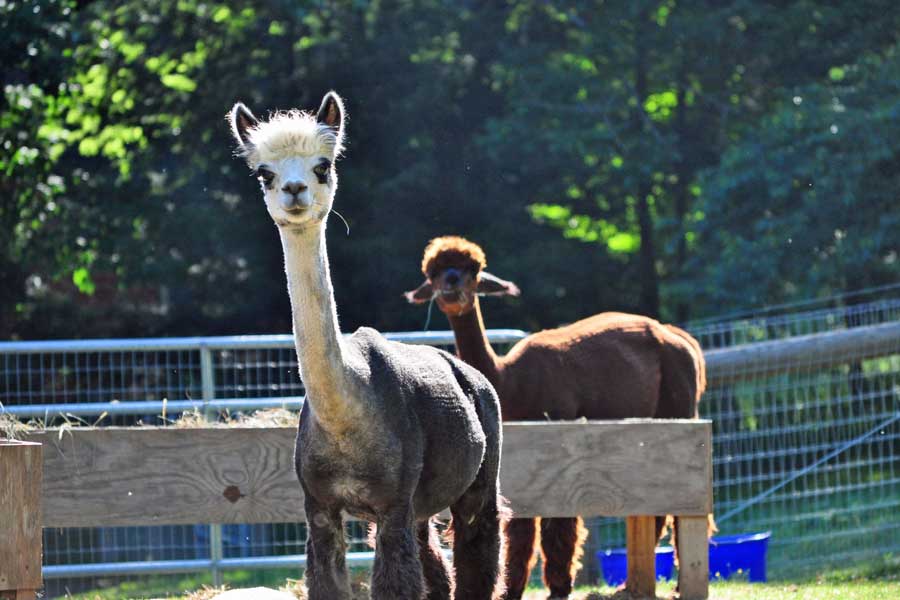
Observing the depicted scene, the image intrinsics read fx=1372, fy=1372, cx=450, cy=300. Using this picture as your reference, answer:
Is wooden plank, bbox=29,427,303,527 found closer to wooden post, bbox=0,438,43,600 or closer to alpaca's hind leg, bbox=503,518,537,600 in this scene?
wooden post, bbox=0,438,43,600

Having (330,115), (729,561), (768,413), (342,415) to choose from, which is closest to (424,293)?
(729,561)

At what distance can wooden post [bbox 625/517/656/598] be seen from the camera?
21.9 feet

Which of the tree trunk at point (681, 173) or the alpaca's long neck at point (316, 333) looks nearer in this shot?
the alpaca's long neck at point (316, 333)

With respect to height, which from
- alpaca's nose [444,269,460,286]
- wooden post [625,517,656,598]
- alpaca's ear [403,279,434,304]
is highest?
alpaca's nose [444,269,460,286]

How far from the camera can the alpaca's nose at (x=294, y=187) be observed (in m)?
4.57

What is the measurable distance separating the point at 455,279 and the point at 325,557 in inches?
144

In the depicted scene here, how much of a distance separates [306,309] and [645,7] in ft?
52.1

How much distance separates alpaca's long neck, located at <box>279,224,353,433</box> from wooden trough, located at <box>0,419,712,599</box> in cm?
176

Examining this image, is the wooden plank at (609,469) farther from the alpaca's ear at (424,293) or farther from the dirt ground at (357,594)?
the alpaca's ear at (424,293)

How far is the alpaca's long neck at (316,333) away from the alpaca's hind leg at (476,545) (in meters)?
1.12

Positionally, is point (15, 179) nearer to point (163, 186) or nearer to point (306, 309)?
point (163, 186)

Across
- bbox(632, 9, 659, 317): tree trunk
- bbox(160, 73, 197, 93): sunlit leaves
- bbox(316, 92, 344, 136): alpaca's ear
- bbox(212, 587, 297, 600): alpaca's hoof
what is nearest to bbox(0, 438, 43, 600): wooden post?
bbox(212, 587, 297, 600): alpaca's hoof

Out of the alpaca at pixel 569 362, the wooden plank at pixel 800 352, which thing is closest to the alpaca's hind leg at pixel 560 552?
the alpaca at pixel 569 362

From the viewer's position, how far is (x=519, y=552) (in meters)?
7.18
